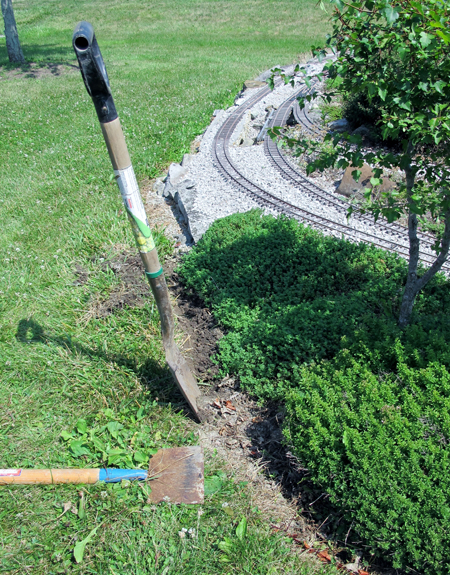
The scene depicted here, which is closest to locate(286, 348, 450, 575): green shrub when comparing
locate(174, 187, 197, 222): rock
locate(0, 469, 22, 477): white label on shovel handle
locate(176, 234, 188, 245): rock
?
locate(0, 469, 22, 477): white label on shovel handle

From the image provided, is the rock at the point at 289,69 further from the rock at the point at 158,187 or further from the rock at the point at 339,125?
the rock at the point at 158,187

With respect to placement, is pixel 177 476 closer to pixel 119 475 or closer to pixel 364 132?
pixel 119 475

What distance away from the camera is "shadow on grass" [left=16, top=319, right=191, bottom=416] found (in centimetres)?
429

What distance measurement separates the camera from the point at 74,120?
482 inches

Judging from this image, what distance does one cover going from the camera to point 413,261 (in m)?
4.07

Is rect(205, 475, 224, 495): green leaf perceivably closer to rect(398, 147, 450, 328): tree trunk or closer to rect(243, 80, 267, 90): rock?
rect(398, 147, 450, 328): tree trunk

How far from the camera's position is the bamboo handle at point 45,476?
11.3ft

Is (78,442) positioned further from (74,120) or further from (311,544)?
(74,120)

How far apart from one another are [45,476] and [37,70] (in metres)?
19.5

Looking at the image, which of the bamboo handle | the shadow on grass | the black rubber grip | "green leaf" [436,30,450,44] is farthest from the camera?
the shadow on grass

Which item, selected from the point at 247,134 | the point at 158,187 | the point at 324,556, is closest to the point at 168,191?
the point at 158,187

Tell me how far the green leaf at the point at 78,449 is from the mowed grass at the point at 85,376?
1 centimetres

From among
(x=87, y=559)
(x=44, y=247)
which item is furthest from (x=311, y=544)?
(x=44, y=247)

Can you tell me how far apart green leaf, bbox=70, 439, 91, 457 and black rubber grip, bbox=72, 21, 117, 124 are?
270 cm
